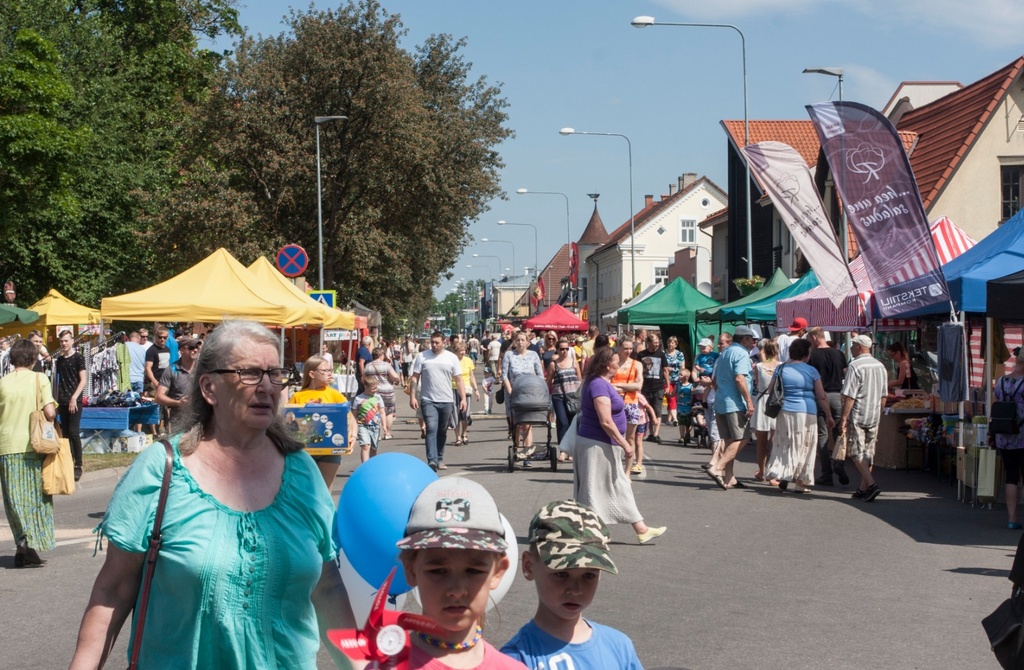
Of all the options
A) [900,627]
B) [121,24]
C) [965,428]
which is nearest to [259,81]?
[121,24]

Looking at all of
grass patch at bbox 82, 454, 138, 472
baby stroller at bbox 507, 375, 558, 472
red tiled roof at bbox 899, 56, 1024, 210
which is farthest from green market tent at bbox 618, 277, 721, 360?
grass patch at bbox 82, 454, 138, 472

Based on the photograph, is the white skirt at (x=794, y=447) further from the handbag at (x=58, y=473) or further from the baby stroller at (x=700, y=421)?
the handbag at (x=58, y=473)

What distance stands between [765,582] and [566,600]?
5818mm

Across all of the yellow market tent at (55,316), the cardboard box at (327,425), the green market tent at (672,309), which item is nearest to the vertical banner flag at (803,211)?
the cardboard box at (327,425)

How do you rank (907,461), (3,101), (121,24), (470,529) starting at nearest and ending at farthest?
(470,529)
(907,461)
(3,101)
(121,24)

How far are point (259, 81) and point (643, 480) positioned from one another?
25.2 m

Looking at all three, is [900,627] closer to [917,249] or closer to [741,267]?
[917,249]

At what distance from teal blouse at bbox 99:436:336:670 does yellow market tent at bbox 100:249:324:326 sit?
14.2 meters

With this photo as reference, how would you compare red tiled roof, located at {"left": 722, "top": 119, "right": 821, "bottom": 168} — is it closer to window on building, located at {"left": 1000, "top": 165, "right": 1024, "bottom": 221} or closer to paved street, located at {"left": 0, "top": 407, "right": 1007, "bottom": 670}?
window on building, located at {"left": 1000, "top": 165, "right": 1024, "bottom": 221}

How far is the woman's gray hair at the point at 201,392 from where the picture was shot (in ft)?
10.8

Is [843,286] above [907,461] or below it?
above

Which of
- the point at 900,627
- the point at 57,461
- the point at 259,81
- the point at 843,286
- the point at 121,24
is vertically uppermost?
the point at 121,24

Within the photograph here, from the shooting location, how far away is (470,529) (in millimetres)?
2660

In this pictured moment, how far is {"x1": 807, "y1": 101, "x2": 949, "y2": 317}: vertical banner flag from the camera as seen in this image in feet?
45.9
